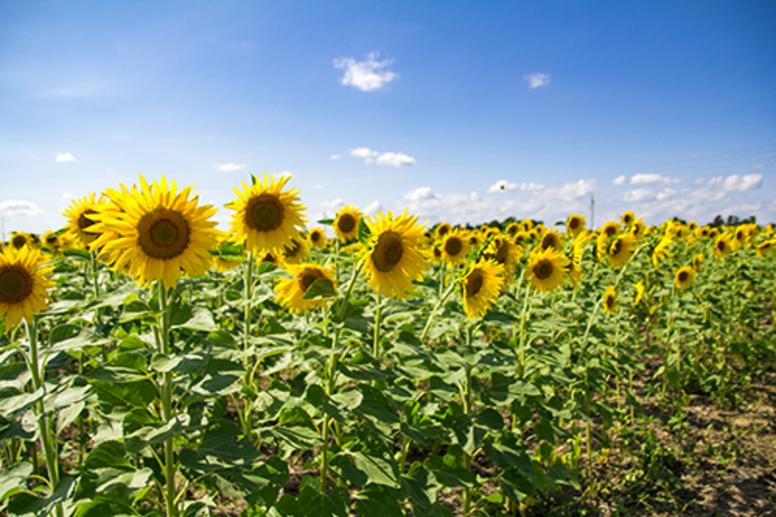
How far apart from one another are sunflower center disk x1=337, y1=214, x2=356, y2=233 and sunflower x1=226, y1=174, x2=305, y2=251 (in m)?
2.73

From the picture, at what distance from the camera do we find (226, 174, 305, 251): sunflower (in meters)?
2.50

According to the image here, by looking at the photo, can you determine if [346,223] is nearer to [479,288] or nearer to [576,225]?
[479,288]

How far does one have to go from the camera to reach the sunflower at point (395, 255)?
2.50 metres

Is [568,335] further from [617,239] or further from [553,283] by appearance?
[617,239]

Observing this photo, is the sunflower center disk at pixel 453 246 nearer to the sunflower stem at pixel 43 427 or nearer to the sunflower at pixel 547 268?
the sunflower at pixel 547 268

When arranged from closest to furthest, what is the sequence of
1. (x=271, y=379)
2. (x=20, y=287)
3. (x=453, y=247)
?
(x=20, y=287), (x=271, y=379), (x=453, y=247)

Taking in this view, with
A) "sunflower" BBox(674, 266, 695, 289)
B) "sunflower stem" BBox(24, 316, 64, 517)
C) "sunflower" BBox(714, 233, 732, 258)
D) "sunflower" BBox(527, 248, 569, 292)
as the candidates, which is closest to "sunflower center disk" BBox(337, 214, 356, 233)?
"sunflower" BBox(527, 248, 569, 292)

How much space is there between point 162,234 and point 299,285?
102cm

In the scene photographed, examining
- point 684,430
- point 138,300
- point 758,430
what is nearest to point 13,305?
point 138,300

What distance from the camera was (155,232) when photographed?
6.53 ft

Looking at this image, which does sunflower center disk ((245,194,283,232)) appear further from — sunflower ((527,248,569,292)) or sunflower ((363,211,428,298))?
sunflower ((527,248,569,292))

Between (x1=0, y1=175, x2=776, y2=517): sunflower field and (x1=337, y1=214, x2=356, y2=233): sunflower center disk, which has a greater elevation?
(x1=337, y1=214, x2=356, y2=233): sunflower center disk

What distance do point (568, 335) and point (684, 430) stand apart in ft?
5.64

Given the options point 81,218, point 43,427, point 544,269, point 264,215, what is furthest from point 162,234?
point 544,269
